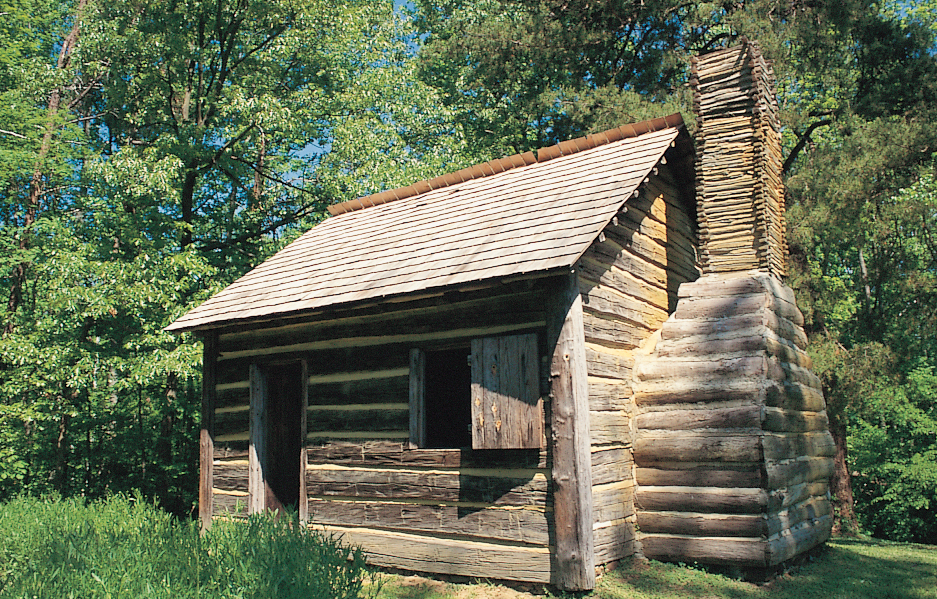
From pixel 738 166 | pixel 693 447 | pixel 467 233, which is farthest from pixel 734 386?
pixel 467 233

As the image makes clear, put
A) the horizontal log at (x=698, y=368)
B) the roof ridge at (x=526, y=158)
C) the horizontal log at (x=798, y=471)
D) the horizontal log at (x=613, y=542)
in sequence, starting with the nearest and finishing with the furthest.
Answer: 1. the horizontal log at (x=613, y=542)
2. the horizontal log at (x=798, y=471)
3. the horizontal log at (x=698, y=368)
4. the roof ridge at (x=526, y=158)

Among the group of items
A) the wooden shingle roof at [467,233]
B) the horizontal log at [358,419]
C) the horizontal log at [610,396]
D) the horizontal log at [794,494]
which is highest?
the wooden shingle roof at [467,233]

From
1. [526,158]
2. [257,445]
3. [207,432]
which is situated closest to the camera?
[257,445]

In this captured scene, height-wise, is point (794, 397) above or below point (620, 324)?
below

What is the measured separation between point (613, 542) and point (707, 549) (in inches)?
37.6

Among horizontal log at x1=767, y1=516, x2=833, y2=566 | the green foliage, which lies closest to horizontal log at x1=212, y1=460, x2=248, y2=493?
the green foliage

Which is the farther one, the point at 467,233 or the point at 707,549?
the point at 467,233

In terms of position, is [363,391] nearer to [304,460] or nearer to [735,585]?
[304,460]

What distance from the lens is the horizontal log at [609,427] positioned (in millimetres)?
7059

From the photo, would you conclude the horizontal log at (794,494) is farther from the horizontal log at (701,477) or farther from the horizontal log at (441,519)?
the horizontal log at (441,519)

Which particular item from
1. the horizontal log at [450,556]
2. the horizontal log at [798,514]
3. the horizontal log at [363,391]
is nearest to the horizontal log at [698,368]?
the horizontal log at [798,514]

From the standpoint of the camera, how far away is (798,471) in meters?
7.80

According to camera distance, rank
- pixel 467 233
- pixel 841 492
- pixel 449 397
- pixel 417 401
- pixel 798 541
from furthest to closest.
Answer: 1. pixel 841 492
2. pixel 449 397
3. pixel 467 233
4. pixel 417 401
5. pixel 798 541

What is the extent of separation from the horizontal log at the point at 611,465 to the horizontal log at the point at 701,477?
192mm
